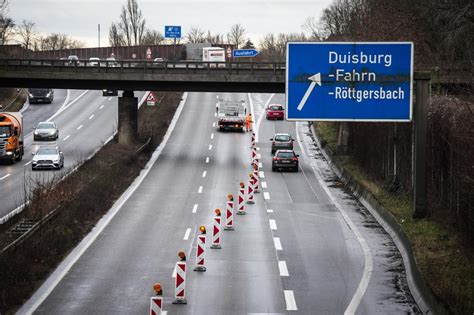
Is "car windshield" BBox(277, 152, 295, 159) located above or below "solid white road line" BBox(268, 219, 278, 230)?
above

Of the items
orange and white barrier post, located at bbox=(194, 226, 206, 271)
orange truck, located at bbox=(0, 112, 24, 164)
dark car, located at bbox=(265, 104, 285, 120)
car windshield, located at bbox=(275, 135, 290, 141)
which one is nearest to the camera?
orange and white barrier post, located at bbox=(194, 226, 206, 271)

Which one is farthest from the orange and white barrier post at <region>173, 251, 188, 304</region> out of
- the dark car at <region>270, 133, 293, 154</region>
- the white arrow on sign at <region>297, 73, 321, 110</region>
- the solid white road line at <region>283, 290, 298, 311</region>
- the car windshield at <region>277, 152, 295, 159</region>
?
the dark car at <region>270, 133, 293, 154</region>

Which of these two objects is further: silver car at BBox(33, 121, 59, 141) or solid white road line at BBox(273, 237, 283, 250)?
silver car at BBox(33, 121, 59, 141)

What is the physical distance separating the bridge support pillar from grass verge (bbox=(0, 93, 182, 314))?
7.94 ft

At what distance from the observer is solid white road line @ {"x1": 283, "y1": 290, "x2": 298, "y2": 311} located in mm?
20484

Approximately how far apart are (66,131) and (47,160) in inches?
887

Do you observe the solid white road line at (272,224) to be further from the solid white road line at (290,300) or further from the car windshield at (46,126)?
the car windshield at (46,126)

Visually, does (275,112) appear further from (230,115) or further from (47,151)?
(47,151)

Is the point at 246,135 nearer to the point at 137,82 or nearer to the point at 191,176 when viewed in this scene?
the point at 137,82

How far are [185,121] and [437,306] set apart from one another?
60261mm

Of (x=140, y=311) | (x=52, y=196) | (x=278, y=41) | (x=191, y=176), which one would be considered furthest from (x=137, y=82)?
(x=278, y=41)

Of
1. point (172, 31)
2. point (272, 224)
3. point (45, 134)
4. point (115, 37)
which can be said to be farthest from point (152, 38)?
point (272, 224)

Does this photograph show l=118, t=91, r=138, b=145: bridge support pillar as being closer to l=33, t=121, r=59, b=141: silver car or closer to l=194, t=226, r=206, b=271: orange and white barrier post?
l=33, t=121, r=59, b=141: silver car

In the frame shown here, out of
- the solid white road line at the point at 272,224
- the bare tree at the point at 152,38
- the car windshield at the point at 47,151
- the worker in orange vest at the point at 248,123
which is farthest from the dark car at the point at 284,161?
the bare tree at the point at 152,38
